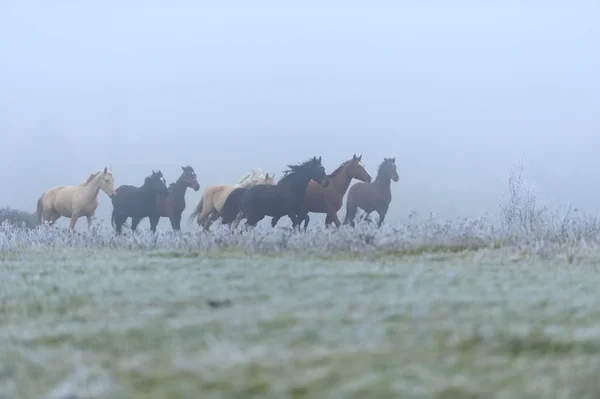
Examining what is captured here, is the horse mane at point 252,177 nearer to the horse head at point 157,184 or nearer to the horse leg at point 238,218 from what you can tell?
the horse head at point 157,184

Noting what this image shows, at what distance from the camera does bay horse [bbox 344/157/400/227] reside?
17094mm

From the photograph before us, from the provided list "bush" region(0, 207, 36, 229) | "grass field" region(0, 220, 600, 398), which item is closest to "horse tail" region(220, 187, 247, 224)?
"grass field" region(0, 220, 600, 398)

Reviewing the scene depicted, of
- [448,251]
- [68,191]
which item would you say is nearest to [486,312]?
[448,251]

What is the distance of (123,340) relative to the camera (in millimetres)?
3344

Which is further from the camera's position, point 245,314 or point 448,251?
point 448,251

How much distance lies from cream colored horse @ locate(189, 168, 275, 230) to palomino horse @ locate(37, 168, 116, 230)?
2242 mm

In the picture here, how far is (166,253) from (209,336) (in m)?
5.43

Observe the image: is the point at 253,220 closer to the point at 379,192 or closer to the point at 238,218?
the point at 238,218

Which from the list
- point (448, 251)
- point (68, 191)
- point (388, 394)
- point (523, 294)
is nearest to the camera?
point (388, 394)

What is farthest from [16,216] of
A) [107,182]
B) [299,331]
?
[299,331]

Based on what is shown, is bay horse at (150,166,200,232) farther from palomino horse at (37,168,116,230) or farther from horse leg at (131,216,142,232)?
palomino horse at (37,168,116,230)

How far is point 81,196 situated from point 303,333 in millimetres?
16764

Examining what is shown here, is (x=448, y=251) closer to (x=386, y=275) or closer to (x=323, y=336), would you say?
(x=386, y=275)

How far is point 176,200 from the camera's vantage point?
18188mm
